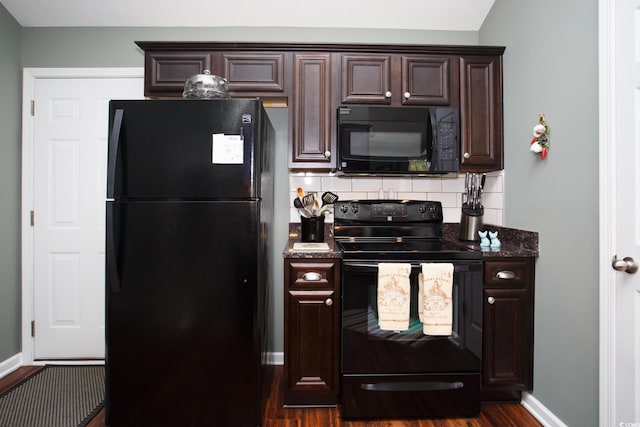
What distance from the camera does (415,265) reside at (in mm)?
1691

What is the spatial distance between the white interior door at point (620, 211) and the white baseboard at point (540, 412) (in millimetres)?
315

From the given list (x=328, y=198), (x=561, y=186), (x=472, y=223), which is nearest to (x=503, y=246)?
(x=472, y=223)

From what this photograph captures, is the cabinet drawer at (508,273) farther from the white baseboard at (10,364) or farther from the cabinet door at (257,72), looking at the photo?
the white baseboard at (10,364)

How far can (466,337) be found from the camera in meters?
1.71

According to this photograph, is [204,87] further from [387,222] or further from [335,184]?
[387,222]

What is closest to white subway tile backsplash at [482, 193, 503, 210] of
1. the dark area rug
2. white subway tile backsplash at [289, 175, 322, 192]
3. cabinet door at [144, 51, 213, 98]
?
white subway tile backsplash at [289, 175, 322, 192]

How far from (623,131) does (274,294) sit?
216 cm

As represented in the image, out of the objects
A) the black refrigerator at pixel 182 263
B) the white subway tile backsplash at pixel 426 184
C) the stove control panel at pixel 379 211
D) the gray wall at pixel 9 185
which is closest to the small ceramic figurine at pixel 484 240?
the stove control panel at pixel 379 211

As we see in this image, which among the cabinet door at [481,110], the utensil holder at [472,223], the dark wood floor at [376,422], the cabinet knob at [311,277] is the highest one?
the cabinet door at [481,110]

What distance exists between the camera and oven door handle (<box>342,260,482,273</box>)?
169 centimetres

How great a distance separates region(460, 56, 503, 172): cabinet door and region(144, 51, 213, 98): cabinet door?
65.3 inches

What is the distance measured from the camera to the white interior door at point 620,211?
123 cm

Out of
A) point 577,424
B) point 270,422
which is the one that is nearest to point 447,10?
point 577,424

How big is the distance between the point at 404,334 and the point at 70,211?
2.50 m
